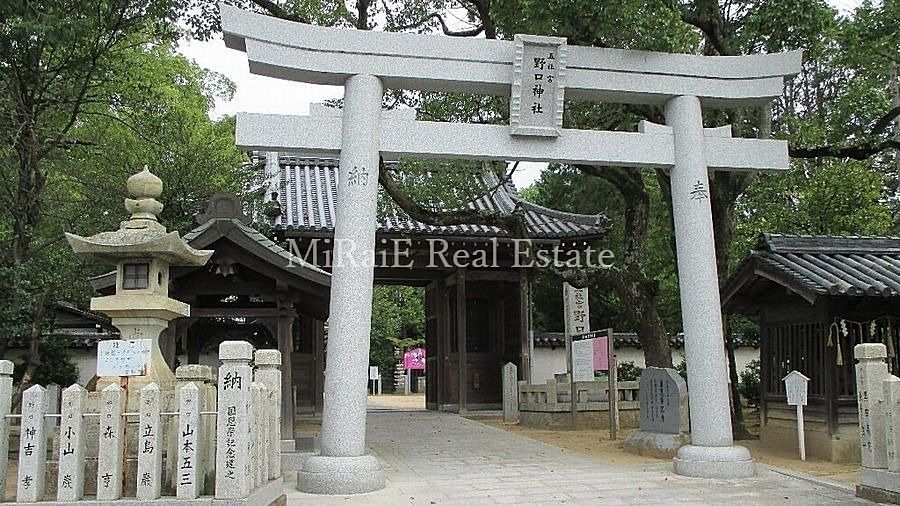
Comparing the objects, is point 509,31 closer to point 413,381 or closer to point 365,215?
point 365,215

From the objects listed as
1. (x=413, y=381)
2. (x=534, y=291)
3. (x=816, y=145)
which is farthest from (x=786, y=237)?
(x=413, y=381)

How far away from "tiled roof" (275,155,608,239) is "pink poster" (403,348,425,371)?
1434 cm

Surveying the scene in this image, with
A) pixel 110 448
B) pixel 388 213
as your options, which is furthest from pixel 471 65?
pixel 388 213

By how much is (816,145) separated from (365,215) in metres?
8.94

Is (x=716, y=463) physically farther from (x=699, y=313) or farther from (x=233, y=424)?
(x=233, y=424)

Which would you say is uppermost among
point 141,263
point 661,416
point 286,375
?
point 141,263

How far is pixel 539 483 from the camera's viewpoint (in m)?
8.87

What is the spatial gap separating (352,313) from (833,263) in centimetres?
738

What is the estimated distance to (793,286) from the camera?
1054 cm

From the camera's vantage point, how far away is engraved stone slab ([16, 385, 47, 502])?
5.78 m

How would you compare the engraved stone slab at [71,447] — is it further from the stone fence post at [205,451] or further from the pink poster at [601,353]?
the pink poster at [601,353]

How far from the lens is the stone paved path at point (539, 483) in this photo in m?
7.84

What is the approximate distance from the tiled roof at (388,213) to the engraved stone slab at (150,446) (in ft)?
34.8

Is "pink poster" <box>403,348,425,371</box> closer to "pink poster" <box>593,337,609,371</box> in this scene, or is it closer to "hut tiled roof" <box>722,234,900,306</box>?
"pink poster" <box>593,337,609,371</box>
